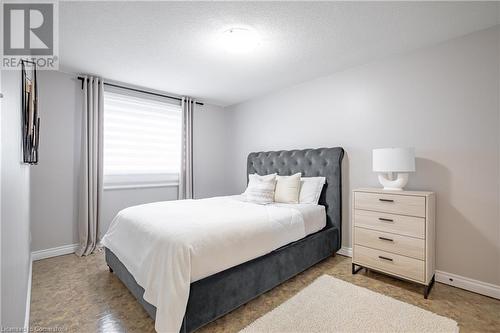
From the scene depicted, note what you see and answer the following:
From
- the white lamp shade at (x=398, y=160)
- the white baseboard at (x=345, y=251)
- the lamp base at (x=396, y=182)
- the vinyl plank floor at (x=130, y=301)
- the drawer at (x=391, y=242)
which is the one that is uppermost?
the white lamp shade at (x=398, y=160)

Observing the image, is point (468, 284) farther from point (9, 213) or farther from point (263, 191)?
point (9, 213)

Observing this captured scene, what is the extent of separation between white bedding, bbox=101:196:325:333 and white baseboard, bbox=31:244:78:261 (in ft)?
3.89

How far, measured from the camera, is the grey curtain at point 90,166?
3088mm

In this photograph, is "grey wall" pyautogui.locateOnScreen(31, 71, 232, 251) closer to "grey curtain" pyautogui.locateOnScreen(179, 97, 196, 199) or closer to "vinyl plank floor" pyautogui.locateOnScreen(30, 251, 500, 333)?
"vinyl plank floor" pyautogui.locateOnScreen(30, 251, 500, 333)

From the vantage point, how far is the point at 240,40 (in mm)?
2252

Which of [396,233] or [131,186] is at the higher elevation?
[131,186]

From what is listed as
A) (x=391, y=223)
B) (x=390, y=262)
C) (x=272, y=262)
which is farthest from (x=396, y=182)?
(x=272, y=262)

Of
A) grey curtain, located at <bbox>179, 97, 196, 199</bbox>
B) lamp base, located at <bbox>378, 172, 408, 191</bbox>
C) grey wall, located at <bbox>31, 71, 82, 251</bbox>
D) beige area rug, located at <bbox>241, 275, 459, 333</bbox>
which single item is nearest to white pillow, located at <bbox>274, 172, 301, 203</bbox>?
lamp base, located at <bbox>378, 172, 408, 191</bbox>

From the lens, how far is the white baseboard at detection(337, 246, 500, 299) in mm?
2037

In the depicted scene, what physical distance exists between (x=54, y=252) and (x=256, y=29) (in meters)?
3.63

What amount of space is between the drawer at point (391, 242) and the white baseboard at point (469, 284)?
1.88 ft

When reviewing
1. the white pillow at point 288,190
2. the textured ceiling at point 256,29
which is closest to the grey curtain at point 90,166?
the textured ceiling at point 256,29

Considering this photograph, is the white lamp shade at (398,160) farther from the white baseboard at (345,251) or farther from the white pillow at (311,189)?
the white baseboard at (345,251)

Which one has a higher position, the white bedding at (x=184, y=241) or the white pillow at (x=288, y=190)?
the white pillow at (x=288, y=190)
